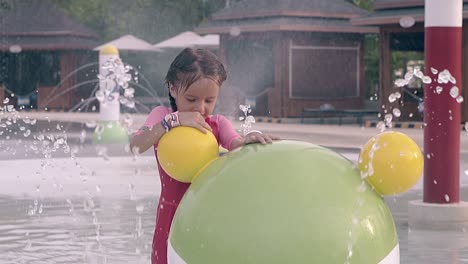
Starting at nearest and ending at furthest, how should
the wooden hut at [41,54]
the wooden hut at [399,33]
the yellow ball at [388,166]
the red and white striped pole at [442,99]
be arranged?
the yellow ball at [388,166] → the red and white striped pole at [442,99] → the wooden hut at [399,33] → the wooden hut at [41,54]

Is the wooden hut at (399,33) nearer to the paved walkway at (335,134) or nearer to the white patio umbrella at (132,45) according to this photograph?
the paved walkway at (335,134)

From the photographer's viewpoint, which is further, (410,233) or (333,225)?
(410,233)

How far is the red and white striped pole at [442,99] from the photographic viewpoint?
32.4ft

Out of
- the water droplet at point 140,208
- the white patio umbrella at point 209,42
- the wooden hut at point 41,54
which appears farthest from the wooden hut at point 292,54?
the water droplet at point 140,208

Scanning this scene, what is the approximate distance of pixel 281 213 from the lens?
14.8 feet

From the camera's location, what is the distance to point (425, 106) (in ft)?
33.0

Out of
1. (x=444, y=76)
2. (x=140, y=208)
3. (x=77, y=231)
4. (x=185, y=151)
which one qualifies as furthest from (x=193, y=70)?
(x=140, y=208)

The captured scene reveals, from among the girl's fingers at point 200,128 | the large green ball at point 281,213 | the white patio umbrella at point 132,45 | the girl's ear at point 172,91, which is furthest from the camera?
the white patio umbrella at point 132,45

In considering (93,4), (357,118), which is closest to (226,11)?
(357,118)

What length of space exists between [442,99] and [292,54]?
2388 centimetres

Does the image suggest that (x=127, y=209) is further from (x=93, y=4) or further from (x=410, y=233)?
(x=93, y=4)

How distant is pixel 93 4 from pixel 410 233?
45.7 m

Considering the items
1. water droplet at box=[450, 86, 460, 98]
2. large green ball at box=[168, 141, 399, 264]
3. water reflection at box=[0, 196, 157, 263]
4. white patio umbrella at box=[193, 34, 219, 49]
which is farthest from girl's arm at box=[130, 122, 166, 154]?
white patio umbrella at box=[193, 34, 219, 49]

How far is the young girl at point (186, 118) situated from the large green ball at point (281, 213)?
205 mm
